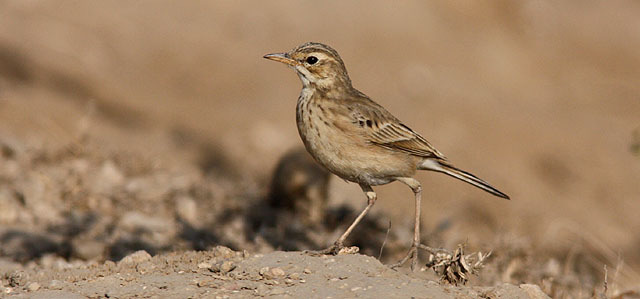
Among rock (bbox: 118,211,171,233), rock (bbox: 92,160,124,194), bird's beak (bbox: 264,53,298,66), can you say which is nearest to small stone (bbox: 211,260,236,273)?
bird's beak (bbox: 264,53,298,66)

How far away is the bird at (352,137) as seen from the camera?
215 inches

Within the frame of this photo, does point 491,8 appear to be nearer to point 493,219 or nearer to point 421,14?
point 421,14

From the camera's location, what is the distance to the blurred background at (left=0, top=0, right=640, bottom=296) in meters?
7.48

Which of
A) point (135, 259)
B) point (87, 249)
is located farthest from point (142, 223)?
point (135, 259)

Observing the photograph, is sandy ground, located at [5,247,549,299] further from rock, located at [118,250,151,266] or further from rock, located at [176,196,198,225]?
rock, located at [176,196,198,225]

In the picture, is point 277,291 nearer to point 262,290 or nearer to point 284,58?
point 262,290

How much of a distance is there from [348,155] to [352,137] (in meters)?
0.16

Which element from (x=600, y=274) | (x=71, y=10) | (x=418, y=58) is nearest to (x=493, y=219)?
(x=600, y=274)

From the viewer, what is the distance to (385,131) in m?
5.83

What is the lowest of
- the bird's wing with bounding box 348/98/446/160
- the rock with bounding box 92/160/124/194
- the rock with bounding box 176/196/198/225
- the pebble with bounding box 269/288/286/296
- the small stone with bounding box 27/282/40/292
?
the pebble with bounding box 269/288/286/296

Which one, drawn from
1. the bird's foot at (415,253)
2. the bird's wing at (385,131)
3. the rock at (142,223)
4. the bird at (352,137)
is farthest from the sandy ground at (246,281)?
the rock at (142,223)

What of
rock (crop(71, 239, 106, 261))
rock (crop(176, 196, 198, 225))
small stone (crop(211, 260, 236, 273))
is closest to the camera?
small stone (crop(211, 260, 236, 273))

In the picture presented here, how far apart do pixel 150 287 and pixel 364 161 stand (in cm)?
185

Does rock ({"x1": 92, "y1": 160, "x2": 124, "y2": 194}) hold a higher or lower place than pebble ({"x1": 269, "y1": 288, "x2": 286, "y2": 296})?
higher
